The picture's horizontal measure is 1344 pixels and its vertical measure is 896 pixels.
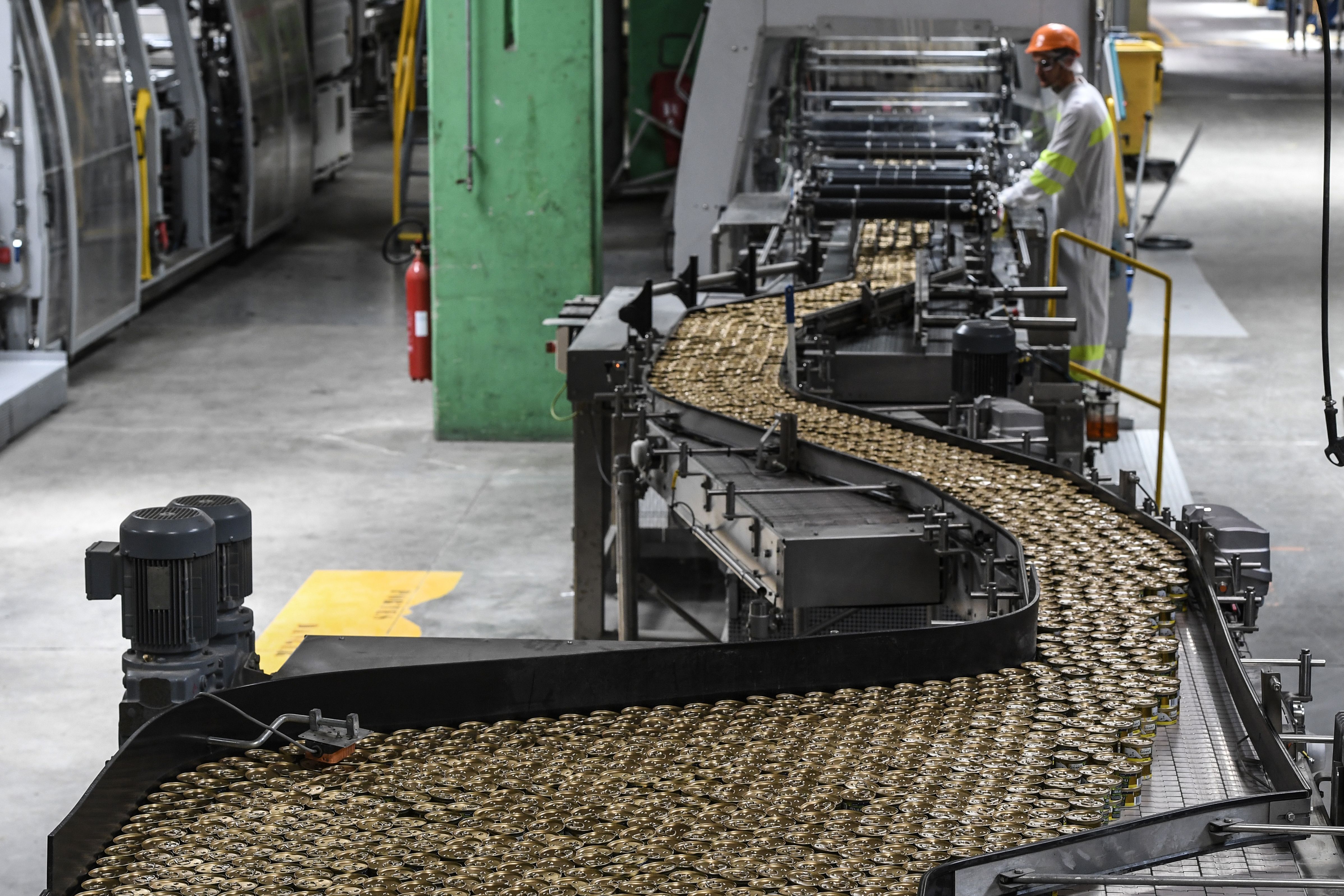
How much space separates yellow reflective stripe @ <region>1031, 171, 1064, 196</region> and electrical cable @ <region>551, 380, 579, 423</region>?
221 cm

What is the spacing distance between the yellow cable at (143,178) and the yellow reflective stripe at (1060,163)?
19.2 ft

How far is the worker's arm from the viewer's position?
6988 millimetres

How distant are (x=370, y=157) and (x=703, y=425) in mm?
13860

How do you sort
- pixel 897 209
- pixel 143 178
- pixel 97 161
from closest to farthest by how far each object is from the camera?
pixel 897 209
pixel 97 161
pixel 143 178

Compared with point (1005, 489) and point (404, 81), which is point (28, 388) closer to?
point (404, 81)

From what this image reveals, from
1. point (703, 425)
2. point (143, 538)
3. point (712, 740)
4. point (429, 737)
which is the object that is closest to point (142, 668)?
Answer: point (143, 538)

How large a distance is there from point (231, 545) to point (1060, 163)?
472 centimetres

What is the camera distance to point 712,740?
280 centimetres

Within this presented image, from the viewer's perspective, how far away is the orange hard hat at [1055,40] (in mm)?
7266

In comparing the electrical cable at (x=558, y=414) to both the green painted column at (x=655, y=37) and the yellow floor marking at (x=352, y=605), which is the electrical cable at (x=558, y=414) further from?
the green painted column at (x=655, y=37)

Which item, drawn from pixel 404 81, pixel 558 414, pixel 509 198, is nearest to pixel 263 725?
pixel 509 198

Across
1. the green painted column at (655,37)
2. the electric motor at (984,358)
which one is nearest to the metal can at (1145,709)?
the electric motor at (984,358)

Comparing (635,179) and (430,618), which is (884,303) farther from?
(635,179)

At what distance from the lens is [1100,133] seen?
23.9ft
